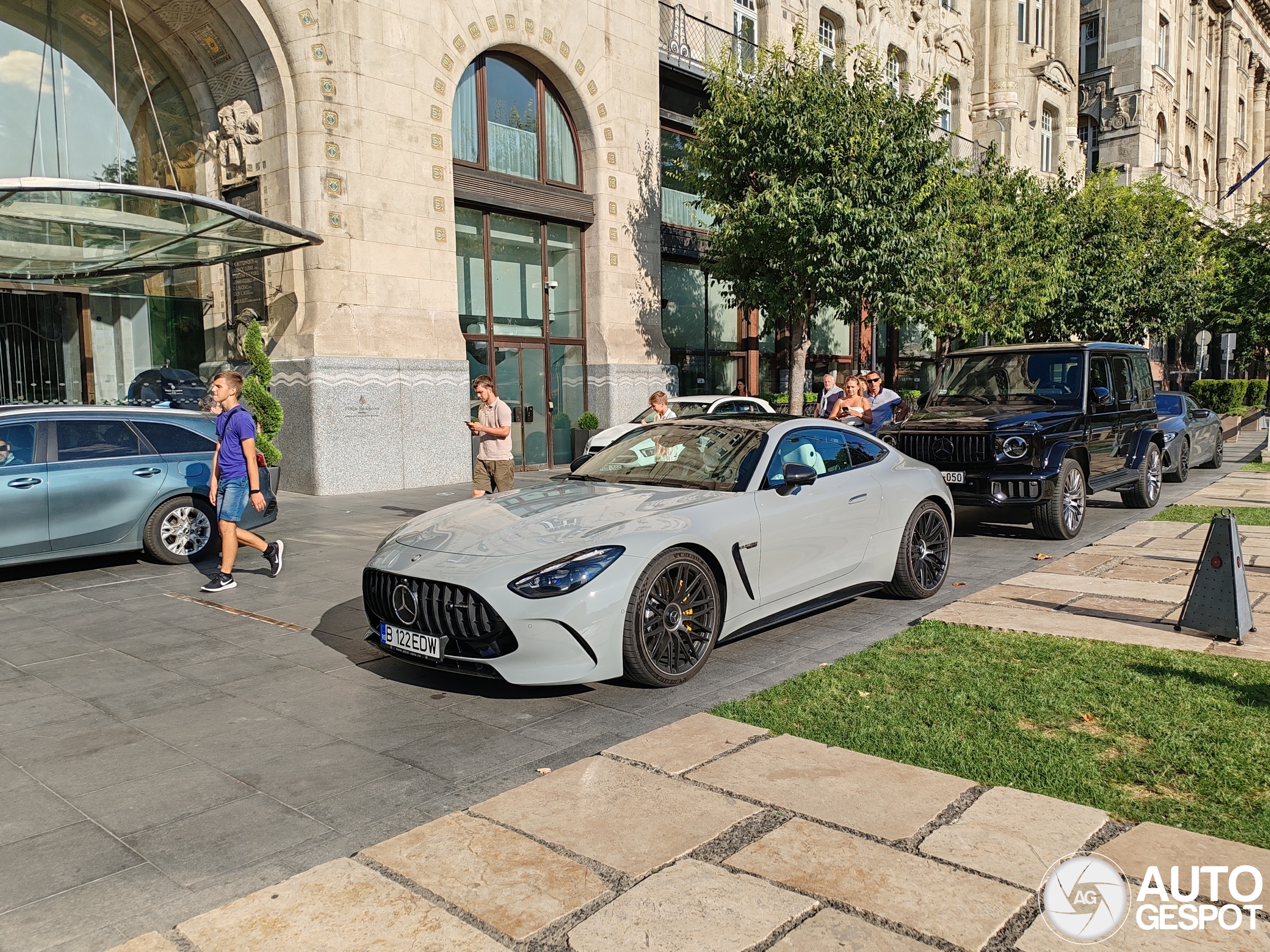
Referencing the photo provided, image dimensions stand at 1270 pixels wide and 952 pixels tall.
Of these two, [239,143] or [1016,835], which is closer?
[1016,835]

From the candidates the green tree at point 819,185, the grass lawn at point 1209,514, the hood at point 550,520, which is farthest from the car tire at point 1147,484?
the hood at point 550,520

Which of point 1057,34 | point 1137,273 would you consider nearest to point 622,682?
point 1137,273

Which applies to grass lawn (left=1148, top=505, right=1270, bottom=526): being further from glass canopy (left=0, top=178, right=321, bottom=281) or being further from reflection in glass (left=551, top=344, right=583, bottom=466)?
glass canopy (left=0, top=178, right=321, bottom=281)

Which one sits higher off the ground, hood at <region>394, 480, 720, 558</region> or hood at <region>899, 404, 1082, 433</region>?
hood at <region>899, 404, 1082, 433</region>

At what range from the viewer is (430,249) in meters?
16.4

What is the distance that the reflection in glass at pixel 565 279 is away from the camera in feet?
64.2

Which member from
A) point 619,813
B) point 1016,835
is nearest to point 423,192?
point 619,813

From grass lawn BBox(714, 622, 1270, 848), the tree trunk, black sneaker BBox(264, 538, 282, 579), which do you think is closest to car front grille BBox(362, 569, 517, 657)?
grass lawn BBox(714, 622, 1270, 848)

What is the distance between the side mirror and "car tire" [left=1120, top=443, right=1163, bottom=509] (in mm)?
7945

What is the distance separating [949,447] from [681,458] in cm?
485

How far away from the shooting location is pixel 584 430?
1916 cm

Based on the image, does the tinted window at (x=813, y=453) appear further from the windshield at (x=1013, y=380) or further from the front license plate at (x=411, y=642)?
the windshield at (x=1013, y=380)

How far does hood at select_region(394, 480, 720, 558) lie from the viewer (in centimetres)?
502

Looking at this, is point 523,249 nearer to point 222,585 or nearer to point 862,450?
point 222,585
